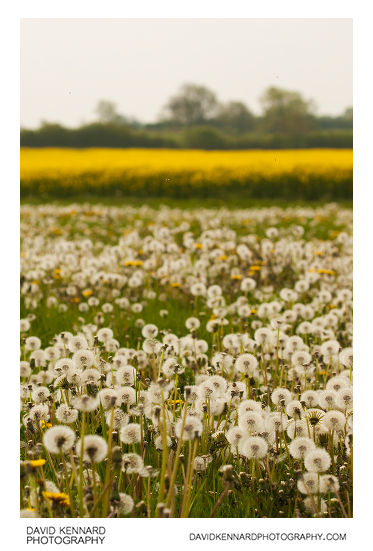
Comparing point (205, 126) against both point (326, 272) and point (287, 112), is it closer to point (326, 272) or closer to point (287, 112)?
point (287, 112)

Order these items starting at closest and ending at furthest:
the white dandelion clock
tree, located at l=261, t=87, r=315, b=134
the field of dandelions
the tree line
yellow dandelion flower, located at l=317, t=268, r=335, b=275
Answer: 1. the white dandelion clock
2. the field of dandelions
3. yellow dandelion flower, located at l=317, t=268, r=335, b=275
4. the tree line
5. tree, located at l=261, t=87, r=315, b=134

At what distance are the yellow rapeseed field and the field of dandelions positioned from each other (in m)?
9.82

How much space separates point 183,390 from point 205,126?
298 inches

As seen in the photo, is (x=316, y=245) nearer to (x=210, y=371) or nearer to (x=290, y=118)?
(x=290, y=118)

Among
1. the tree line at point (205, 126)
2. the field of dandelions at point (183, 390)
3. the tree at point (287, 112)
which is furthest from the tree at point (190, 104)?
the field of dandelions at point (183, 390)

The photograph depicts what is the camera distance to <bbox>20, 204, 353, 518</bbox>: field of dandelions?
219 centimetres

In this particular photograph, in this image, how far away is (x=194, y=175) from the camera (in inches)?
680

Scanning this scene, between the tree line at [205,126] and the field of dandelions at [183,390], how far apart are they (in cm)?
138

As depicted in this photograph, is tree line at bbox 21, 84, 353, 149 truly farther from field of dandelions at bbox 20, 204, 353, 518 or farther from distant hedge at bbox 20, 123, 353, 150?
field of dandelions at bbox 20, 204, 353, 518

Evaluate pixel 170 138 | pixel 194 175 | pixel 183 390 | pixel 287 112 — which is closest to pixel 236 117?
pixel 287 112

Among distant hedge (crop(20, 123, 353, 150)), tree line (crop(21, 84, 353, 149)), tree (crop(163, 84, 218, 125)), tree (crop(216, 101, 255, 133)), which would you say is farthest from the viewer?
distant hedge (crop(20, 123, 353, 150))

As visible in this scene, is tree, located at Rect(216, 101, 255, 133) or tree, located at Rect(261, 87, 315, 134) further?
tree, located at Rect(261, 87, 315, 134)

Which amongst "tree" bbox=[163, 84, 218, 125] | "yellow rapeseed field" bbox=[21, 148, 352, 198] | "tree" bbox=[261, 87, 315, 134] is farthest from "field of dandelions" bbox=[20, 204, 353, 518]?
"yellow rapeseed field" bbox=[21, 148, 352, 198]
